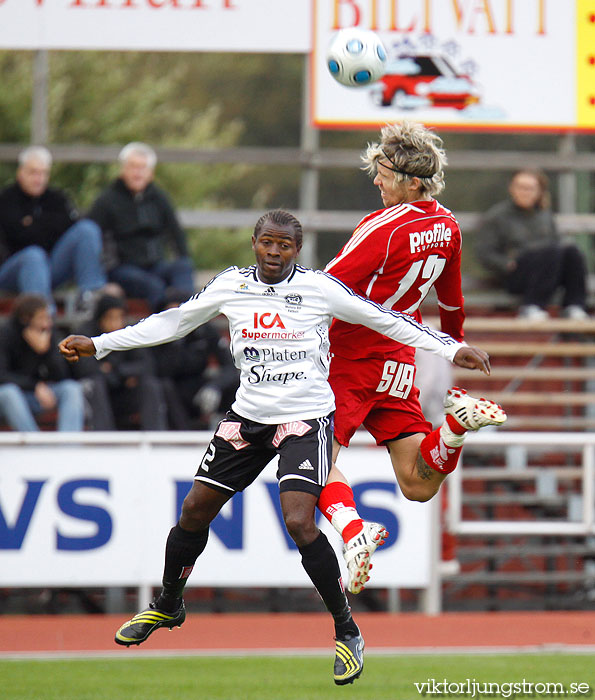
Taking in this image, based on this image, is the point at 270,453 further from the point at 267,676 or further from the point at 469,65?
the point at 469,65

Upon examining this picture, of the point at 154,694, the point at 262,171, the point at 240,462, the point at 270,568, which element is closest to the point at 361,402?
the point at 240,462

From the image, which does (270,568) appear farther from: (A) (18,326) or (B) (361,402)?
(B) (361,402)

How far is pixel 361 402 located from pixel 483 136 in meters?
18.6

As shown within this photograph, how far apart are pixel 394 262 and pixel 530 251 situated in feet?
18.8

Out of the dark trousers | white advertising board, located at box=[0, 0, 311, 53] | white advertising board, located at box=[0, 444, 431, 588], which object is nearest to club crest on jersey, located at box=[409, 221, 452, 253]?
white advertising board, located at box=[0, 444, 431, 588]

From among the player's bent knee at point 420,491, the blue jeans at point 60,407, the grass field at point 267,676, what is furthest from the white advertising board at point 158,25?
the player's bent knee at point 420,491

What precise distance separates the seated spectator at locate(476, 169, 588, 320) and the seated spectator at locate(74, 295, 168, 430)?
3317 mm

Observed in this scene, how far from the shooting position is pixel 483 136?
23734 millimetres

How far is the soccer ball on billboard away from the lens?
6824mm

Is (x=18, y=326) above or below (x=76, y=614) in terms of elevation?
above

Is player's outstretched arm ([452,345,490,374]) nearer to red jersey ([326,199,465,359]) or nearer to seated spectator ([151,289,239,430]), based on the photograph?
red jersey ([326,199,465,359])

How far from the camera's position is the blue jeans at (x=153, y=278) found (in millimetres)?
10445

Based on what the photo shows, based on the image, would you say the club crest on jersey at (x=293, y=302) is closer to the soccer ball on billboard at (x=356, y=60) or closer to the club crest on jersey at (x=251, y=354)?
the club crest on jersey at (x=251, y=354)

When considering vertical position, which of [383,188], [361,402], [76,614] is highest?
[383,188]
